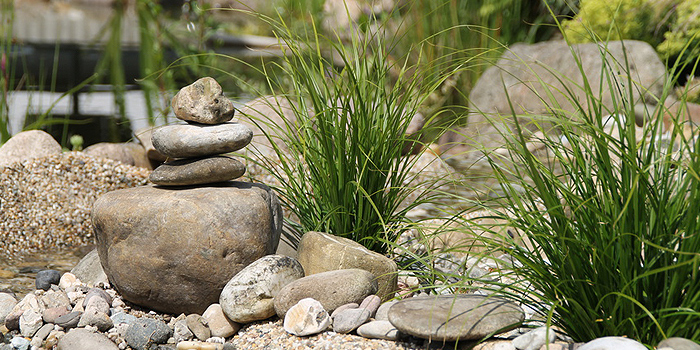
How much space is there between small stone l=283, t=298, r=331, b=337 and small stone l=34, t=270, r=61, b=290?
4.93 feet

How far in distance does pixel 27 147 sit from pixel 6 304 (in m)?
2.25

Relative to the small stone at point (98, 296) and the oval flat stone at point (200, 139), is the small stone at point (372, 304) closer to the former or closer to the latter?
the oval flat stone at point (200, 139)

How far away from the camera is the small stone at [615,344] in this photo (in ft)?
6.67

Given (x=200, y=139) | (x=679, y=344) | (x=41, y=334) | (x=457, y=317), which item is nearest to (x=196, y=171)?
(x=200, y=139)

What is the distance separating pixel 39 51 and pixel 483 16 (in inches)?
351

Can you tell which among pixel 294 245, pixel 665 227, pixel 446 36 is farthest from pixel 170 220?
pixel 446 36

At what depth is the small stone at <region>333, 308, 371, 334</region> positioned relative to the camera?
265cm

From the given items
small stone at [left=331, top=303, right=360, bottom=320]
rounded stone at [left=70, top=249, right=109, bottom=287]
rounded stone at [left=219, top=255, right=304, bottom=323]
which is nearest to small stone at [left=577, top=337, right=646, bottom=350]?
small stone at [left=331, top=303, right=360, bottom=320]

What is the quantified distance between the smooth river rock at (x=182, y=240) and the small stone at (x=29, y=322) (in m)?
0.36

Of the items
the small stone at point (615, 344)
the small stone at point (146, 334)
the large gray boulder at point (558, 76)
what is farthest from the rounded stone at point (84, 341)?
the large gray boulder at point (558, 76)

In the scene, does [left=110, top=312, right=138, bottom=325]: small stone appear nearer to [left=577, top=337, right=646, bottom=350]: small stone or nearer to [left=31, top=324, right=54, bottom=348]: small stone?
[left=31, top=324, right=54, bottom=348]: small stone

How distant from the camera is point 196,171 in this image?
10.2 feet

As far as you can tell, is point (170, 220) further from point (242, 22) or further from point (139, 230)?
point (242, 22)

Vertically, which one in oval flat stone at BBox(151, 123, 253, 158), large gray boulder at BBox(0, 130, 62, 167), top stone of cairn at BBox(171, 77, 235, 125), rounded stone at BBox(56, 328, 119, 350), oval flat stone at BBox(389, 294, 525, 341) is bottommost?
rounded stone at BBox(56, 328, 119, 350)
